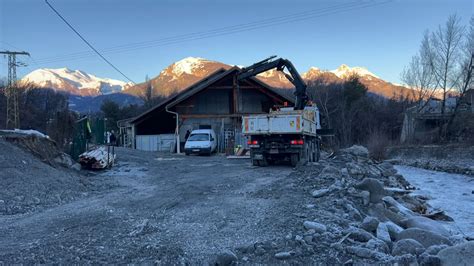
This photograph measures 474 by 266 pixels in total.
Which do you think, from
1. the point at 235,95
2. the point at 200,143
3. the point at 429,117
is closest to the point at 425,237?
the point at 200,143

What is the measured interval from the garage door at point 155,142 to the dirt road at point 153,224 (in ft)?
78.4

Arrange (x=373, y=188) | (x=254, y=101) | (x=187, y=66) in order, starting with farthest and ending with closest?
(x=187, y=66), (x=254, y=101), (x=373, y=188)

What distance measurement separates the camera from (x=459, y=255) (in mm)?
5426

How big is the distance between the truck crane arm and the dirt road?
10870mm

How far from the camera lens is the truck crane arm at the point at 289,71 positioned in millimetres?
22703

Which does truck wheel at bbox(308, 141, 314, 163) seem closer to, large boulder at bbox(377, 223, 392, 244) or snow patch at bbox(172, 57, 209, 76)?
large boulder at bbox(377, 223, 392, 244)

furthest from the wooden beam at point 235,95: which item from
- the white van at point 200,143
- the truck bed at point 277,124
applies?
the truck bed at point 277,124

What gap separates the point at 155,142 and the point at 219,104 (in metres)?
6.79

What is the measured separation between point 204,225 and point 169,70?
169918mm

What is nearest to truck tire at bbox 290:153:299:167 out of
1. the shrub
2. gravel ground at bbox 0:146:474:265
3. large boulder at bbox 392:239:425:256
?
gravel ground at bbox 0:146:474:265

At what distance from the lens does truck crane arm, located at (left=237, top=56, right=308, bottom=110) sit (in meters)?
22.7

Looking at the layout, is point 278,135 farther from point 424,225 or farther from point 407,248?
point 407,248

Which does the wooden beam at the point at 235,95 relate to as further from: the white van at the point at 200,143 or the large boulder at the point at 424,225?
the large boulder at the point at 424,225

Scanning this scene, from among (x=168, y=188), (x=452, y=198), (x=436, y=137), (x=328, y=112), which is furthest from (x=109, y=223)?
(x=328, y=112)
